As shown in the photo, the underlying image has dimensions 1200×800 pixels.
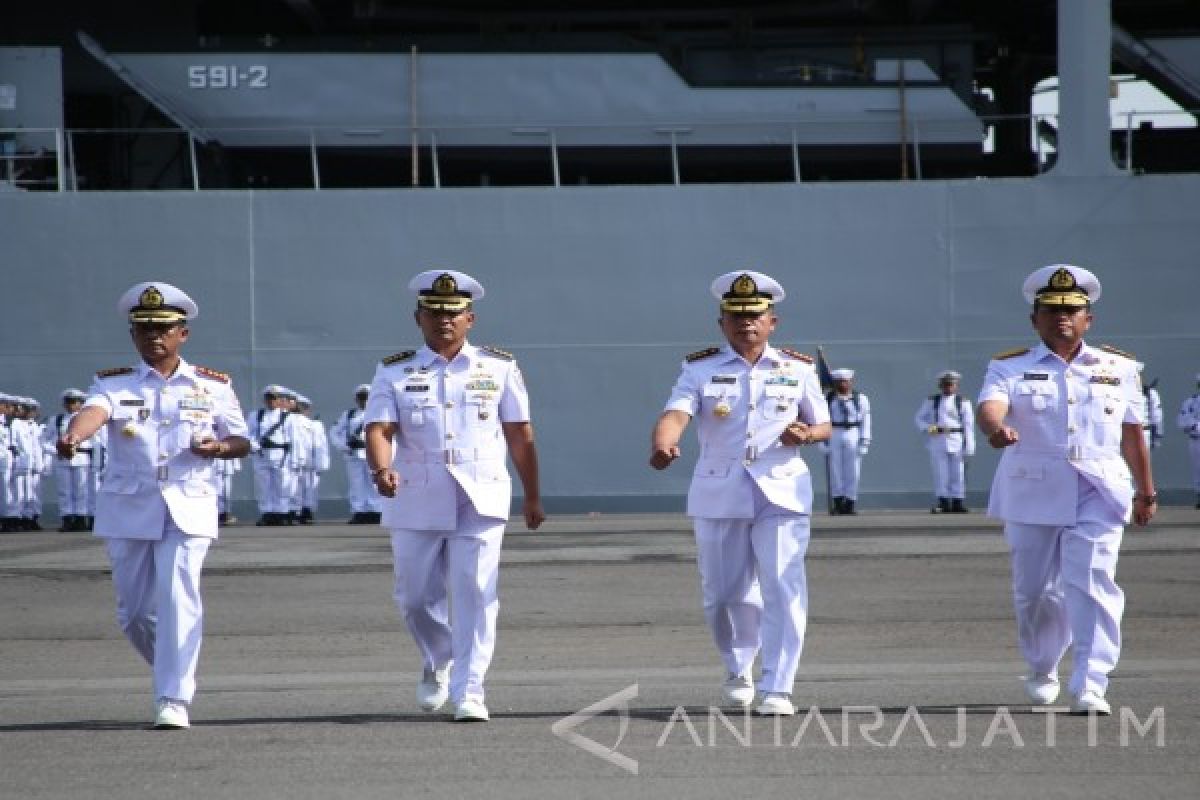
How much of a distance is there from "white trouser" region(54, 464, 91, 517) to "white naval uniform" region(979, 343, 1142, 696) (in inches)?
753

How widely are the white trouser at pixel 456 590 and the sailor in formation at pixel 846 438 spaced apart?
1712cm

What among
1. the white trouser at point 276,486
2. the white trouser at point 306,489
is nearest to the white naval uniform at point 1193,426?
the white trouser at point 306,489

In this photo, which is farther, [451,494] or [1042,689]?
[1042,689]

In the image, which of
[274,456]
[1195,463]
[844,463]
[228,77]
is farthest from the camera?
[228,77]

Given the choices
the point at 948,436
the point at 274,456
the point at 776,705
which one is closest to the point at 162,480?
the point at 776,705

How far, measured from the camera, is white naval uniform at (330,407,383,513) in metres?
25.5

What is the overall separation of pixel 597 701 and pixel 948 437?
1707 centimetres

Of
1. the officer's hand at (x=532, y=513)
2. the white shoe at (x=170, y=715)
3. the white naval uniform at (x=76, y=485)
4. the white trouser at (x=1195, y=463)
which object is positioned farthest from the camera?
the white trouser at (x=1195, y=463)

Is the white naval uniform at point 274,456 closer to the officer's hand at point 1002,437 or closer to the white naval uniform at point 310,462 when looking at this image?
the white naval uniform at point 310,462

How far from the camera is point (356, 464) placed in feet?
85.1

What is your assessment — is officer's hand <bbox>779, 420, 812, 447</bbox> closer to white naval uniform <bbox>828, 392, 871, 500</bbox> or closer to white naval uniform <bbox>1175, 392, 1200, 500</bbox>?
white naval uniform <bbox>828, 392, 871, 500</bbox>

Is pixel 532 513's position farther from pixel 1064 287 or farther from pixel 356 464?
pixel 356 464

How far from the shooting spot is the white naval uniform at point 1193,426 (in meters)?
25.6

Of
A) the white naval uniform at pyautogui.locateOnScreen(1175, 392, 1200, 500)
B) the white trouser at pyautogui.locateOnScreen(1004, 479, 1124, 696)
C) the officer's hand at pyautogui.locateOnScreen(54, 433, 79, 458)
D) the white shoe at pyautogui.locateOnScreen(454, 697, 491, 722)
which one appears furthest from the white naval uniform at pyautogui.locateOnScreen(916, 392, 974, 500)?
the officer's hand at pyautogui.locateOnScreen(54, 433, 79, 458)
